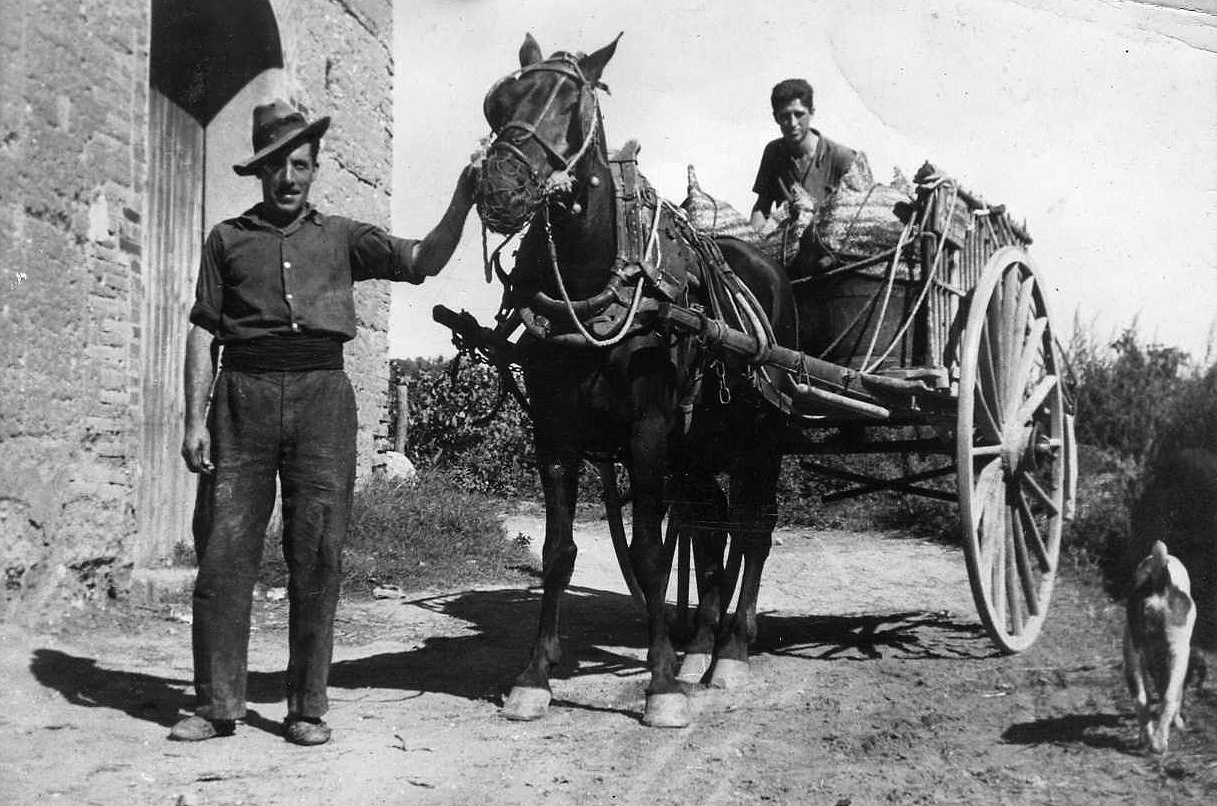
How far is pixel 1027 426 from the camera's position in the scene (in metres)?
5.77

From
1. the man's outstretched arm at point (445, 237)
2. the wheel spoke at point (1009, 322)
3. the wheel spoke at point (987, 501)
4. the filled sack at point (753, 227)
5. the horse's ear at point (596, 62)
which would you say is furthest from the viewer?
the filled sack at point (753, 227)

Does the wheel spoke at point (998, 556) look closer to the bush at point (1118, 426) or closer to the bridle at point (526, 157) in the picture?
the bush at point (1118, 426)

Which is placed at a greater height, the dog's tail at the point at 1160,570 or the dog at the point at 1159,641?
the dog's tail at the point at 1160,570

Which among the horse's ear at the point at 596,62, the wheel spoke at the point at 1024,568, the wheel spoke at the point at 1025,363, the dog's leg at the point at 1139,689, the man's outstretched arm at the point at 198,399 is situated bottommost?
the dog's leg at the point at 1139,689

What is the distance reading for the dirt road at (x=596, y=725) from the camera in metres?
3.37

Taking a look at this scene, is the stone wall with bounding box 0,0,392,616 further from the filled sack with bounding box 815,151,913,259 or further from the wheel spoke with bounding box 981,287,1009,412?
the wheel spoke with bounding box 981,287,1009,412

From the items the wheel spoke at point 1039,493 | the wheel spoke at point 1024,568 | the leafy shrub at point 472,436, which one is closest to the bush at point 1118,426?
the wheel spoke at point 1039,493

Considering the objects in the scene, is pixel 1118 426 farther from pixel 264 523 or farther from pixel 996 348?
pixel 264 523

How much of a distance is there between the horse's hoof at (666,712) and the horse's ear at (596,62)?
8.04 feet

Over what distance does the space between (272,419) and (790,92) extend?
3.60 metres

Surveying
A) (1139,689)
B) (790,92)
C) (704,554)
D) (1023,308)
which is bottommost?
(1139,689)

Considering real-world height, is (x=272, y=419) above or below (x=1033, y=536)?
above

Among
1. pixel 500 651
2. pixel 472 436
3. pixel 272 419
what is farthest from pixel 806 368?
pixel 472 436

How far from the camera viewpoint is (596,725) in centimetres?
434
